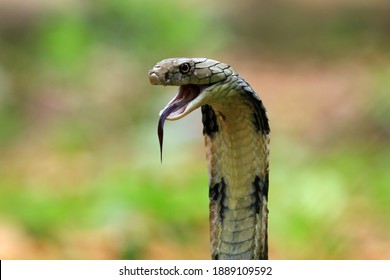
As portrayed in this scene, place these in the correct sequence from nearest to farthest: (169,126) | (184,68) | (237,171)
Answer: (184,68) → (237,171) → (169,126)

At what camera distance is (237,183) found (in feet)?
6.62

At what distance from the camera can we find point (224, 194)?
2.04 meters

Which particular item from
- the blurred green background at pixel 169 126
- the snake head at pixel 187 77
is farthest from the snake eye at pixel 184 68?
the blurred green background at pixel 169 126

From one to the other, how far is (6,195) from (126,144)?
755 millimetres

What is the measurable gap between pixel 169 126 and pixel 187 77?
2554 mm

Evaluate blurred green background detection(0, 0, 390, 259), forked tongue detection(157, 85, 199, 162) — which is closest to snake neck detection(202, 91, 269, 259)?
forked tongue detection(157, 85, 199, 162)

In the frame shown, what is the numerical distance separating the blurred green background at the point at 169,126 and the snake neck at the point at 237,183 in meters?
1.11

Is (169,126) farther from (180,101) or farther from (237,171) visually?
(180,101)

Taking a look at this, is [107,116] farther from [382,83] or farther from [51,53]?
[382,83]

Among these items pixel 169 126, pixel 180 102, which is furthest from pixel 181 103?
pixel 169 126

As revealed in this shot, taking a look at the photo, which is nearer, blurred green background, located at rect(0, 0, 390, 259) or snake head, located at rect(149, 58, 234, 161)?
snake head, located at rect(149, 58, 234, 161)

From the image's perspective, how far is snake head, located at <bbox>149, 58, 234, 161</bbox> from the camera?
177 cm

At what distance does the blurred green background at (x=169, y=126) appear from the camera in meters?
3.42

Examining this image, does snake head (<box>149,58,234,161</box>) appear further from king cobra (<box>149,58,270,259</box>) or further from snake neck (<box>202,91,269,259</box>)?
snake neck (<box>202,91,269,259</box>)
